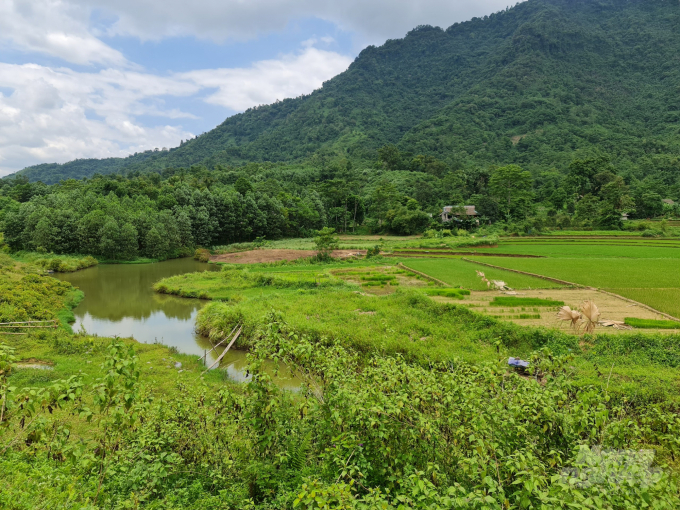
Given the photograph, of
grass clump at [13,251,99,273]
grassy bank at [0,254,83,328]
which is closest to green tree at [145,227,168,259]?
grass clump at [13,251,99,273]

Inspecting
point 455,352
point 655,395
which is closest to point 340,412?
point 455,352

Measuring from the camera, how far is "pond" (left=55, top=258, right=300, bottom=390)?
15.0m

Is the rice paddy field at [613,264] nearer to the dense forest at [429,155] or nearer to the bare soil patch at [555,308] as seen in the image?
the bare soil patch at [555,308]

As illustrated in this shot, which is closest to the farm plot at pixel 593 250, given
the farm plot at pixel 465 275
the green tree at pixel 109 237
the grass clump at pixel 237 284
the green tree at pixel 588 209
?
the farm plot at pixel 465 275

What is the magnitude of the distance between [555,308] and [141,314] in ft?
73.3

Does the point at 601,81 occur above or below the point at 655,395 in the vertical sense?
above

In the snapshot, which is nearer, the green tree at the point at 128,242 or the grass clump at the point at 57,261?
the grass clump at the point at 57,261

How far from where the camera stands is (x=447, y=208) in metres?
59.5

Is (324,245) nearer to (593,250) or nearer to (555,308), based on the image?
(555,308)

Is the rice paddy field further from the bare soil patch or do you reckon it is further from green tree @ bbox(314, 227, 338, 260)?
green tree @ bbox(314, 227, 338, 260)

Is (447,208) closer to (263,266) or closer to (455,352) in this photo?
(263,266)

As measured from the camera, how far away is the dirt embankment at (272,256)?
36531 mm

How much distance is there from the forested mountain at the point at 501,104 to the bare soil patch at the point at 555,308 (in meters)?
70.2

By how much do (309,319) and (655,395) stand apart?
37.6 feet
